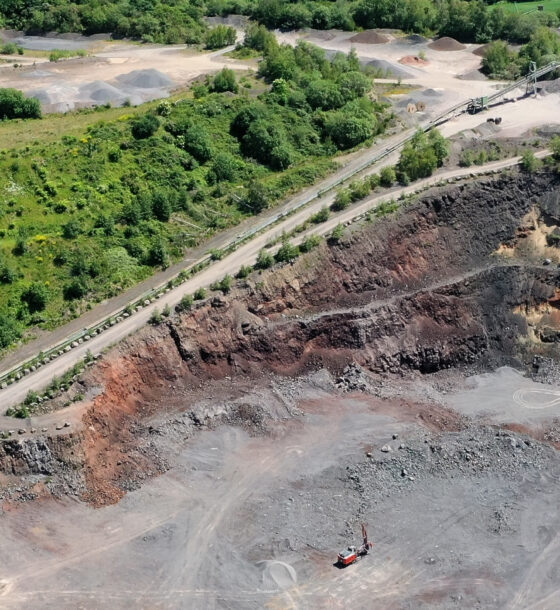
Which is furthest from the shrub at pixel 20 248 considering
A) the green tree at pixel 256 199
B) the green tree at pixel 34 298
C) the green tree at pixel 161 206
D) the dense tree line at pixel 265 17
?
the dense tree line at pixel 265 17

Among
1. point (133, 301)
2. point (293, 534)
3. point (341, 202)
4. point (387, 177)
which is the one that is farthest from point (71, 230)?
point (293, 534)

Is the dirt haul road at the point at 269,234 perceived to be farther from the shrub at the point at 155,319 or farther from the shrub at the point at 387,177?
the shrub at the point at 387,177

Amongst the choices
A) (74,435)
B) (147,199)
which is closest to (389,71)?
(147,199)

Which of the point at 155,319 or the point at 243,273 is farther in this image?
the point at 243,273

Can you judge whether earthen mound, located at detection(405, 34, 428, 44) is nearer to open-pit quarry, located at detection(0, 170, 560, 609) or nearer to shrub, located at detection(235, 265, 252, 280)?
open-pit quarry, located at detection(0, 170, 560, 609)

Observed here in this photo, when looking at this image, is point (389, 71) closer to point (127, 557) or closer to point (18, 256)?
point (18, 256)

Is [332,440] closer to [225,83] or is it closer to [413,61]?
[225,83]
